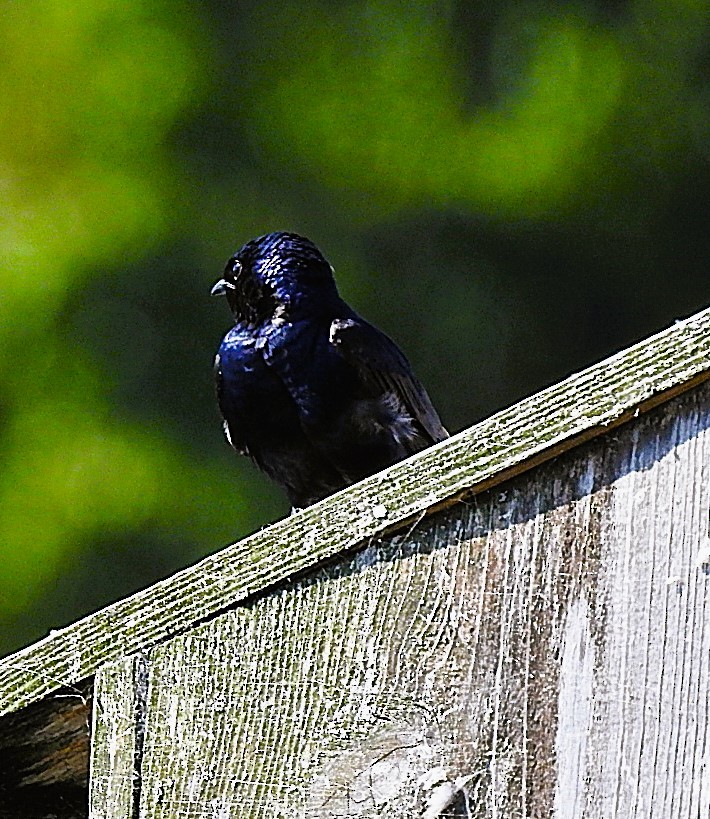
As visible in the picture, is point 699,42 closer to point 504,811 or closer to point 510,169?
point 510,169

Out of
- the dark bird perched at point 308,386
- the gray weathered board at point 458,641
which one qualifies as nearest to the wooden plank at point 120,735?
the gray weathered board at point 458,641

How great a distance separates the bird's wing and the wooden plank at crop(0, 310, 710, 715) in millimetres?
668

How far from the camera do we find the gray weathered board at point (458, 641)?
0.44m

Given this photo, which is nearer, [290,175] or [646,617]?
[646,617]

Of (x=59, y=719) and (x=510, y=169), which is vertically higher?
(x=510, y=169)

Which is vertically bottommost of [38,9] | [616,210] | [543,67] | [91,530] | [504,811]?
[504,811]

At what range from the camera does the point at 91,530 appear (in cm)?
191

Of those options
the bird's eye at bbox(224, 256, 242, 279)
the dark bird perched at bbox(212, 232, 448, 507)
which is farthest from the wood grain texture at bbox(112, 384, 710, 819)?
the bird's eye at bbox(224, 256, 242, 279)

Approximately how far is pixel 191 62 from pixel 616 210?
0.67 meters

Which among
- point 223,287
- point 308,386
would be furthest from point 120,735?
point 223,287

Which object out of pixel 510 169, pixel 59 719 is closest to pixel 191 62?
pixel 510 169

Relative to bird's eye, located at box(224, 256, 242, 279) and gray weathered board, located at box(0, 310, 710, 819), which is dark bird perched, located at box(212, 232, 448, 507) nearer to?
bird's eye, located at box(224, 256, 242, 279)

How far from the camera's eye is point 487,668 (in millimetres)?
466

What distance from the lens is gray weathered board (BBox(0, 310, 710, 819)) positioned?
44 cm
